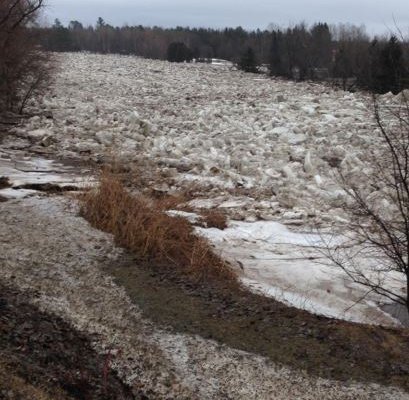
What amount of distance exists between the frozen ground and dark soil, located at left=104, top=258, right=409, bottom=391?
0.40 meters

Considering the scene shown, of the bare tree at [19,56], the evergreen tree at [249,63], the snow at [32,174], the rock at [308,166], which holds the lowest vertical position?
the snow at [32,174]

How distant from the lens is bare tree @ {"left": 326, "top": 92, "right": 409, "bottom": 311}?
3.67 meters

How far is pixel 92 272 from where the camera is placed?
14.2 ft

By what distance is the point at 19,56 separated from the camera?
43.0 feet

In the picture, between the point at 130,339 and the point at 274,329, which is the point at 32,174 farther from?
the point at 274,329

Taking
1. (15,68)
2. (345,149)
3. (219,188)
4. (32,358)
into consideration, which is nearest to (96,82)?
(15,68)

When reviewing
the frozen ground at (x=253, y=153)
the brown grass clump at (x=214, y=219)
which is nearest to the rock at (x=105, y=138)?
the frozen ground at (x=253, y=153)

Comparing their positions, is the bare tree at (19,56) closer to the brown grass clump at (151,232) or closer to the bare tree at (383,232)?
the brown grass clump at (151,232)

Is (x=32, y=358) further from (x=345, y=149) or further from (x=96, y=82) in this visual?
(x=96, y=82)

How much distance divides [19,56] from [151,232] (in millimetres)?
9777

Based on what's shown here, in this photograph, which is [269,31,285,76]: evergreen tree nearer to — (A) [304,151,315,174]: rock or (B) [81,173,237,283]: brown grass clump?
(A) [304,151,315,174]: rock

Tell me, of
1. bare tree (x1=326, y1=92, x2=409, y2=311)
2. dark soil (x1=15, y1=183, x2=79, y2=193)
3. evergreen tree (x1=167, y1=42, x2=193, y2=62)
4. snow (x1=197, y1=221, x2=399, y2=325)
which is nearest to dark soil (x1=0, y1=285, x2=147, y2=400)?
snow (x1=197, y1=221, x2=399, y2=325)

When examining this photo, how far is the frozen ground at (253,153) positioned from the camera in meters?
5.04

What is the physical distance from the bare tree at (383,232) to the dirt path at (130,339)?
0.99 meters
